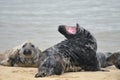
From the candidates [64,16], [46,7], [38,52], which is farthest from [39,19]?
[38,52]

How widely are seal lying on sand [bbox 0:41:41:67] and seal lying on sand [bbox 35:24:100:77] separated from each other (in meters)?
0.68

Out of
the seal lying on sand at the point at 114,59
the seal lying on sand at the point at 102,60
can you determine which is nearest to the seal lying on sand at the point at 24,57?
the seal lying on sand at the point at 102,60

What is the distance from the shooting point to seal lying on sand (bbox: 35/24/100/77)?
31.8 ft

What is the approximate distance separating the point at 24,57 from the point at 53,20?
950 cm

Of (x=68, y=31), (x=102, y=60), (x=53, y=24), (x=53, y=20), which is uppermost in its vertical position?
(x=53, y=20)

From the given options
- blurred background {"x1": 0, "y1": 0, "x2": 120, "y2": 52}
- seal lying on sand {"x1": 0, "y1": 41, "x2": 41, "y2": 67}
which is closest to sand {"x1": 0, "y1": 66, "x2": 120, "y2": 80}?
seal lying on sand {"x1": 0, "y1": 41, "x2": 41, "y2": 67}

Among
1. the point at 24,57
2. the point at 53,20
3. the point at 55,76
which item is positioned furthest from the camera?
the point at 53,20

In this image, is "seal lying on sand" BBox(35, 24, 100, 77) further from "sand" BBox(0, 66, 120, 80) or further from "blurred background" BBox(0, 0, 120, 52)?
"blurred background" BBox(0, 0, 120, 52)

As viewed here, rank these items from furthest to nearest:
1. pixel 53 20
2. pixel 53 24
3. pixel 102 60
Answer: pixel 53 20 → pixel 53 24 → pixel 102 60

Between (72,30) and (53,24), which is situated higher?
(53,24)

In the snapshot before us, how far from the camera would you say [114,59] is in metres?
10.8

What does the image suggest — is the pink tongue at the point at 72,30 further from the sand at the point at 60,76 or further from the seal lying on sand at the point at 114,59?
the sand at the point at 60,76

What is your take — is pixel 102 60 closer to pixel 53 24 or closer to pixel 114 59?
pixel 114 59

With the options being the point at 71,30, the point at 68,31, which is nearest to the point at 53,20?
the point at 71,30
